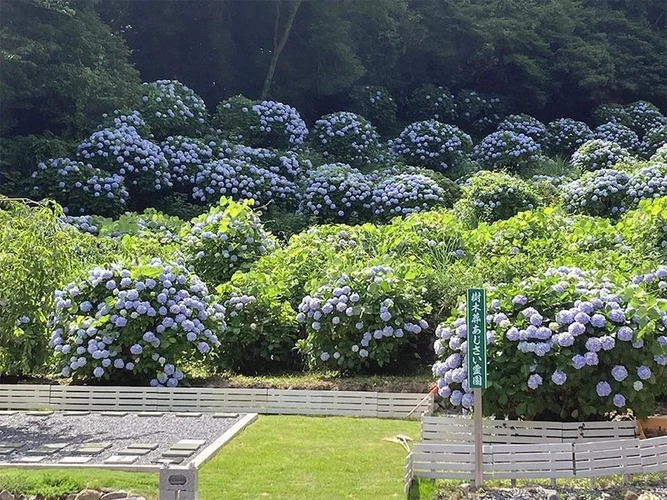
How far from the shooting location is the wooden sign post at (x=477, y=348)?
18.0 ft

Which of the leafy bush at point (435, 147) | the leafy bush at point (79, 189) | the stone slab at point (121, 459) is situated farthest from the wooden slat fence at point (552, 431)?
the leafy bush at point (435, 147)

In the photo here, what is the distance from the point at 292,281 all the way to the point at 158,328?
79.5 inches

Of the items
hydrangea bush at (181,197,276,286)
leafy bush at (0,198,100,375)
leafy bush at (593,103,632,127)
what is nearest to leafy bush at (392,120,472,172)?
leafy bush at (593,103,632,127)

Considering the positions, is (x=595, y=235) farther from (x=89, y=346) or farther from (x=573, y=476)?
(x=89, y=346)

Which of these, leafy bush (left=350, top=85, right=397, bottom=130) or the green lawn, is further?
leafy bush (left=350, top=85, right=397, bottom=130)

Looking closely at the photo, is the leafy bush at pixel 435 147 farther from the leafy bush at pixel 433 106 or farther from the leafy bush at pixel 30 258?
the leafy bush at pixel 30 258

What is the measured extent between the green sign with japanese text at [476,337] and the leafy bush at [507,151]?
15.3 m

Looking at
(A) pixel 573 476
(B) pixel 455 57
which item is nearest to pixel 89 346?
(A) pixel 573 476

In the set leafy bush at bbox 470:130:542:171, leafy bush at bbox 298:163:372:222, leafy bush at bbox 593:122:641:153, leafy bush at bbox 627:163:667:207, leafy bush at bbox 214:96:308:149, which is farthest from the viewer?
leafy bush at bbox 593:122:641:153

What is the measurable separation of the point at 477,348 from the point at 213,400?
11.0 feet

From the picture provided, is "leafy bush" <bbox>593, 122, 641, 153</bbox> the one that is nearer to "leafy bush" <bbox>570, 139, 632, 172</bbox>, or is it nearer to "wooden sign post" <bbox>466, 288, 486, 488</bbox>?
"leafy bush" <bbox>570, 139, 632, 172</bbox>

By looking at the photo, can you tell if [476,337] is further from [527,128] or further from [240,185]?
[527,128]

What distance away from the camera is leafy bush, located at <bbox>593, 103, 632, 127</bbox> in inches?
977

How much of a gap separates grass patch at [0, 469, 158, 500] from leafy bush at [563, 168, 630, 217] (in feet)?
33.0
